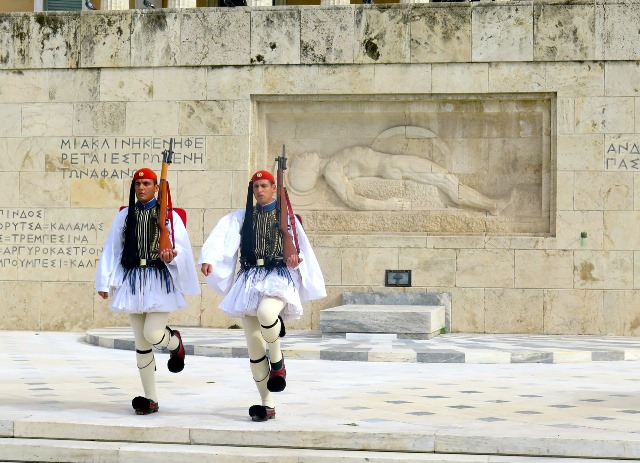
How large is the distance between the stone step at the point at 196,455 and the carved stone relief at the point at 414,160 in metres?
10.9

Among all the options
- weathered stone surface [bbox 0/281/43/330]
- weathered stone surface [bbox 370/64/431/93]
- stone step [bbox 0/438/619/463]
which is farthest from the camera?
weathered stone surface [bbox 0/281/43/330]

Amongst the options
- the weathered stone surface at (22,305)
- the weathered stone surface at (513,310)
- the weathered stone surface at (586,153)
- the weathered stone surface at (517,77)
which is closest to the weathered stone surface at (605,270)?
the weathered stone surface at (513,310)

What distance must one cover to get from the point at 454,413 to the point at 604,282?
29.7 feet

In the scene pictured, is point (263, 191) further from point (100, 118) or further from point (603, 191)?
point (100, 118)

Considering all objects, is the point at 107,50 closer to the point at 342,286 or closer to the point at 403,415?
the point at 342,286

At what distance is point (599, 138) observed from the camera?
17922 mm

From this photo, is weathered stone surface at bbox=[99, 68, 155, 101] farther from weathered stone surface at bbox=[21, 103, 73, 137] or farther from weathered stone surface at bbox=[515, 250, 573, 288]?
weathered stone surface at bbox=[515, 250, 573, 288]

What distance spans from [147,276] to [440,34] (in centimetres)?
998

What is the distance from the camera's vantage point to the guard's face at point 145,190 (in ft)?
31.6

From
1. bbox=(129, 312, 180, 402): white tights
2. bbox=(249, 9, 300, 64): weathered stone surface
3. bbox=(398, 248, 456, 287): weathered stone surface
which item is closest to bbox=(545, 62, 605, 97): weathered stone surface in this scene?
bbox=(398, 248, 456, 287): weathered stone surface

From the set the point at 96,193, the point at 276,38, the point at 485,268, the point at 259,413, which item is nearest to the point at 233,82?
the point at 276,38

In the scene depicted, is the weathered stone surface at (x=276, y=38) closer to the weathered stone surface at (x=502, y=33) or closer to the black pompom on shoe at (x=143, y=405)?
the weathered stone surface at (x=502, y=33)

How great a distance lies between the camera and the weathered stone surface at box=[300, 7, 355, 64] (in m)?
18.5

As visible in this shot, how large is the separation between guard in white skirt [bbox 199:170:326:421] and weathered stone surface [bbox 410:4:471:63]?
30.7ft
